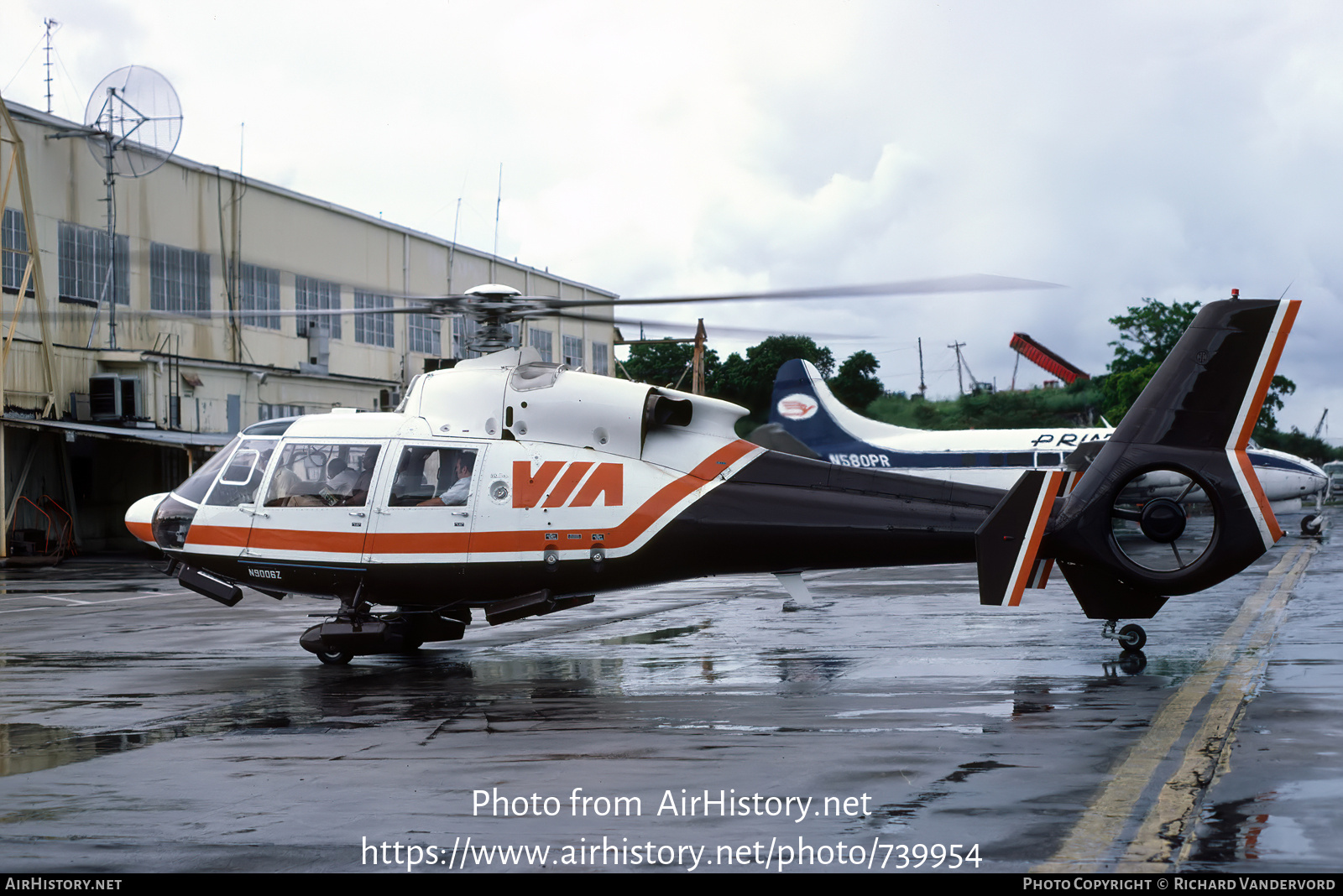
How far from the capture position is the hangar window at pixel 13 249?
103 ft

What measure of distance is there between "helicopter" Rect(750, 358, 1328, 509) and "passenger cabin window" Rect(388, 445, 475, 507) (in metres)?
19.3

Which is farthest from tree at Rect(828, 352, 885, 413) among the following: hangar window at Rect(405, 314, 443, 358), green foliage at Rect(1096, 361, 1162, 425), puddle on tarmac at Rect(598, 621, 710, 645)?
puddle on tarmac at Rect(598, 621, 710, 645)

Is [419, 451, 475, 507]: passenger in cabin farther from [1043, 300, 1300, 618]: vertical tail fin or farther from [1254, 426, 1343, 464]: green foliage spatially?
[1254, 426, 1343, 464]: green foliage

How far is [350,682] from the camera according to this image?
11.1 m

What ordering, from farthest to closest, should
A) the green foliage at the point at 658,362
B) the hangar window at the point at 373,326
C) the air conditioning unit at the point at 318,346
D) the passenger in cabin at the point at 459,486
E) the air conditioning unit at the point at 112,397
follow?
the green foliage at the point at 658,362, the hangar window at the point at 373,326, the air conditioning unit at the point at 318,346, the air conditioning unit at the point at 112,397, the passenger in cabin at the point at 459,486

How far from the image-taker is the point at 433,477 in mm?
11625

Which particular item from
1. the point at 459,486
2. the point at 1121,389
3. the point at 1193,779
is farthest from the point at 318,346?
the point at 1121,389

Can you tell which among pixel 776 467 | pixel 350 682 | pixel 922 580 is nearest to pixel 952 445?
pixel 922 580

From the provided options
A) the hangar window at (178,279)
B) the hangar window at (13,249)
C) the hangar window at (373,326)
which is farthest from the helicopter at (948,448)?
the hangar window at (13,249)

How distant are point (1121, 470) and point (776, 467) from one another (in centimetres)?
322

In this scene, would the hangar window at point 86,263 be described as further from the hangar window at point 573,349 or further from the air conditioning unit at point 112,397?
the hangar window at point 573,349

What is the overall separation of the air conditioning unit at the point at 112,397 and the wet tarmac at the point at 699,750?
19315 mm

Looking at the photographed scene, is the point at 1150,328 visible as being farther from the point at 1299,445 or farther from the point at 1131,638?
the point at 1131,638

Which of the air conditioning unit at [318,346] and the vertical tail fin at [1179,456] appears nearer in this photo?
the vertical tail fin at [1179,456]
